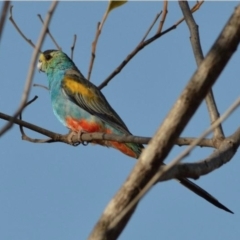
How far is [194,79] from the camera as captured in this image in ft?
8.53

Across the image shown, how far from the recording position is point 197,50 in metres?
5.76

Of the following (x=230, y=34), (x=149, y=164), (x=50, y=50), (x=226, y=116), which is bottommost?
(x=149, y=164)

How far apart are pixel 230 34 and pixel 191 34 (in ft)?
11.0

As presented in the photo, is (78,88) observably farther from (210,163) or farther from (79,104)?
(210,163)

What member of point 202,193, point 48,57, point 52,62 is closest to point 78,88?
point 52,62

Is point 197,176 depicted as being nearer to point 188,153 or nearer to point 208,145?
point 188,153

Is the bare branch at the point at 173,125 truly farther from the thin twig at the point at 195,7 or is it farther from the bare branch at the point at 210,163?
the thin twig at the point at 195,7

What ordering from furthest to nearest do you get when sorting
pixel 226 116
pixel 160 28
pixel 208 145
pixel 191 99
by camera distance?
pixel 160 28 < pixel 208 145 < pixel 191 99 < pixel 226 116

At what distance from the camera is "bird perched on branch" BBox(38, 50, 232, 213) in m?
8.60

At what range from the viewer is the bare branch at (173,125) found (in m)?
2.58

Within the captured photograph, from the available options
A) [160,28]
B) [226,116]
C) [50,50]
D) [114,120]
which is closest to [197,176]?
[226,116]

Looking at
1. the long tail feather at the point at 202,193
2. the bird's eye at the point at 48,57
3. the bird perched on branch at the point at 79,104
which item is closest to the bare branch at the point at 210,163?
the long tail feather at the point at 202,193

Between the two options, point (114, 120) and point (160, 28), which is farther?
point (114, 120)

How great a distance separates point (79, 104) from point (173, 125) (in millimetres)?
6508
